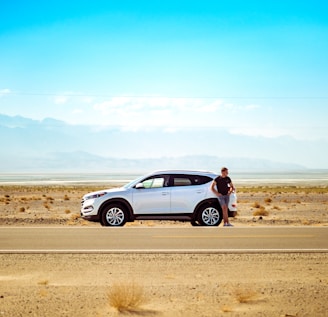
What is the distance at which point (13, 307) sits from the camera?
7957 millimetres

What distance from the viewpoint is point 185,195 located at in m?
18.6

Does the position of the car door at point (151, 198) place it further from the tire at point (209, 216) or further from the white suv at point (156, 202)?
the tire at point (209, 216)

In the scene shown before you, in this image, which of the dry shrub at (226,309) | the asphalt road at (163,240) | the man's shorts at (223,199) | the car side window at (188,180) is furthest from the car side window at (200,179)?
the dry shrub at (226,309)

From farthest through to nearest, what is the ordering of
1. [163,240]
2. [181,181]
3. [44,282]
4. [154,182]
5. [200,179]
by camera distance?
1. [200,179]
2. [181,181]
3. [154,182]
4. [163,240]
5. [44,282]

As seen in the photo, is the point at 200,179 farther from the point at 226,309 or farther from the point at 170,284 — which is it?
the point at 226,309

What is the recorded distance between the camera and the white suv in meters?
18.4

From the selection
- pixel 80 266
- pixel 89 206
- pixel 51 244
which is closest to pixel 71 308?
pixel 80 266

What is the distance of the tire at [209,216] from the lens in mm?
18719

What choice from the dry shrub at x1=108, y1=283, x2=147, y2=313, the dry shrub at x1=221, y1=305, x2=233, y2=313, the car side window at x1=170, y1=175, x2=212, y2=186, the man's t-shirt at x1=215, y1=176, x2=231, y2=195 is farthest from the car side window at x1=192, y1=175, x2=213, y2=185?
the dry shrub at x1=221, y1=305, x2=233, y2=313

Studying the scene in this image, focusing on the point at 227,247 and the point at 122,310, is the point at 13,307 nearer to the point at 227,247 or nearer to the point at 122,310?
the point at 122,310

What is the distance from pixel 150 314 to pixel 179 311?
0.41m

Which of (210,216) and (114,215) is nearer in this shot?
(114,215)

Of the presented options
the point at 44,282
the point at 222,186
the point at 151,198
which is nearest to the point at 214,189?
the point at 222,186

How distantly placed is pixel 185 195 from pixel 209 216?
110 centimetres
